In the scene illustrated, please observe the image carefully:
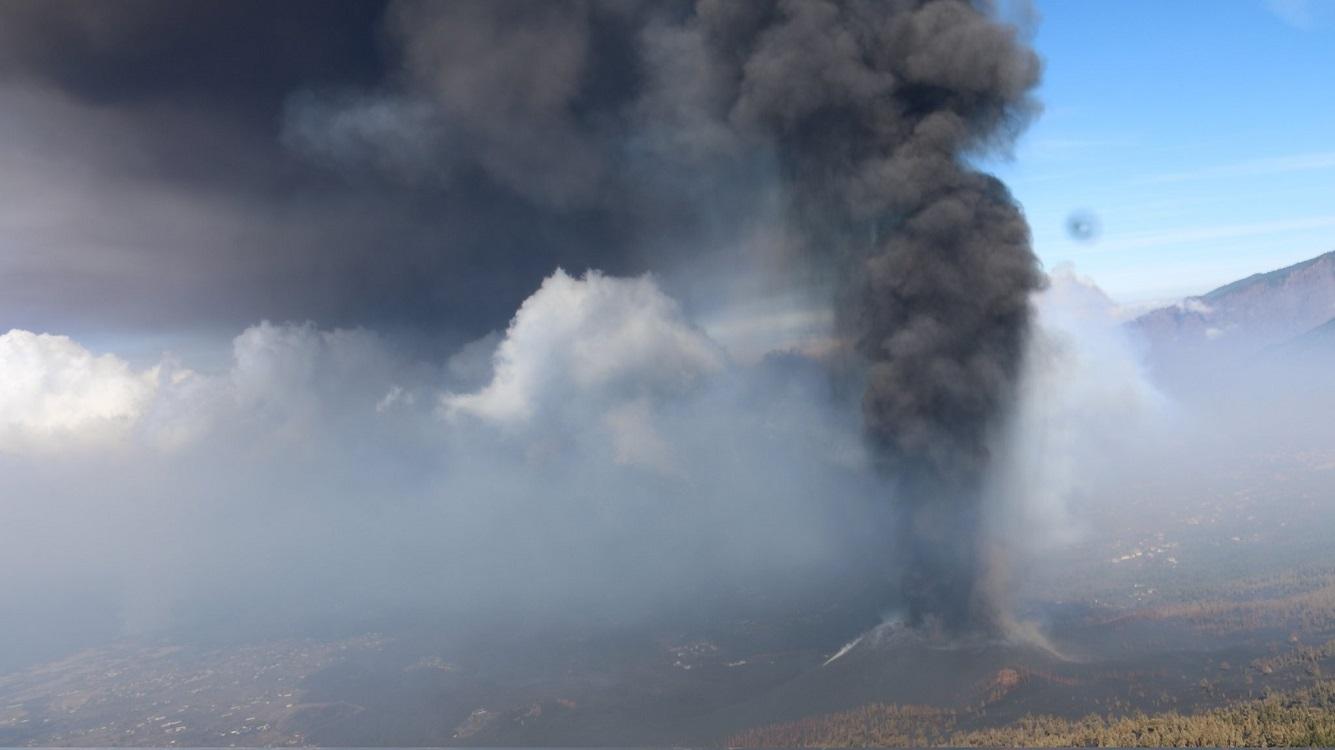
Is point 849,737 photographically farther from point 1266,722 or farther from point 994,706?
point 1266,722

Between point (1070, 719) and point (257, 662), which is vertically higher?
point (257, 662)

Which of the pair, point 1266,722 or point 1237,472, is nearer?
point 1266,722

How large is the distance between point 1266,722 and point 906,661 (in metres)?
22.7

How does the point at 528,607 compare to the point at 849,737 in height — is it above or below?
above

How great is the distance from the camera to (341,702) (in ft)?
236

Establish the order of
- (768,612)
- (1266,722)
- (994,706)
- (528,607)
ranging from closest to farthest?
1. (1266,722)
2. (994,706)
3. (768,612)
4. (528,607)

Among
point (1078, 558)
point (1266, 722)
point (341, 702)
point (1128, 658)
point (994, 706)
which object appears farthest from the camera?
point (1078, 558)

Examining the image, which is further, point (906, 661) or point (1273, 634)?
point (1273, 634)

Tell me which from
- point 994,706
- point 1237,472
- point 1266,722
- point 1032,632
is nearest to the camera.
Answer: point 1266,722

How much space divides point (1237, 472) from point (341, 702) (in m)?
164

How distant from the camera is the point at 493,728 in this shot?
60.7 metres

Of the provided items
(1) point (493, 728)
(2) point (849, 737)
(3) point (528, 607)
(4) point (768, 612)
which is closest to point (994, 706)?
(2) point (849, 737)

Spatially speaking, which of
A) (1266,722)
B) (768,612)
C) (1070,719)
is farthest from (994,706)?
(768,612)

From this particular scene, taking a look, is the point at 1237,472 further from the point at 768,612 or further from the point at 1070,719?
the point at 1070,719
